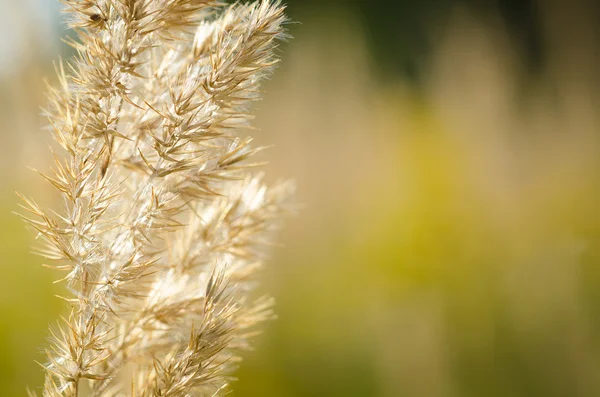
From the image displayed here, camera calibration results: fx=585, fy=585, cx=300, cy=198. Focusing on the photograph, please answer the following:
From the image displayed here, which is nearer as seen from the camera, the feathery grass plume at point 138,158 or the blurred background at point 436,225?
the feathery grass plume at point 138,158

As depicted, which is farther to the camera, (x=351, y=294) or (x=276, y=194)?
(x=351, y=294)

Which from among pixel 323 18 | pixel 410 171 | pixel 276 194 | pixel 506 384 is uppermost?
pixel 323 18

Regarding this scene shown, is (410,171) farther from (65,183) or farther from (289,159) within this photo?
(65,183)

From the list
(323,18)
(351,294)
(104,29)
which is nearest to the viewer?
(104,29)

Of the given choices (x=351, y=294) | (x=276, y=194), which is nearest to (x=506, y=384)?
(x=351, y=294)

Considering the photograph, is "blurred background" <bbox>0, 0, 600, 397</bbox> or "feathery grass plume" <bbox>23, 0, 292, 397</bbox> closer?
"feathery grass plume" <bbox>23, 0, 292, 397</bbox>

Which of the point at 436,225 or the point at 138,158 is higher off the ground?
the point at 436,225

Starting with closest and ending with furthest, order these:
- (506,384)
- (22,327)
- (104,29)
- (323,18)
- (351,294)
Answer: (104,29), (22,327), (506,384), (351,294), (323,18)

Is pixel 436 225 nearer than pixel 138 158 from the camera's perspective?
No
